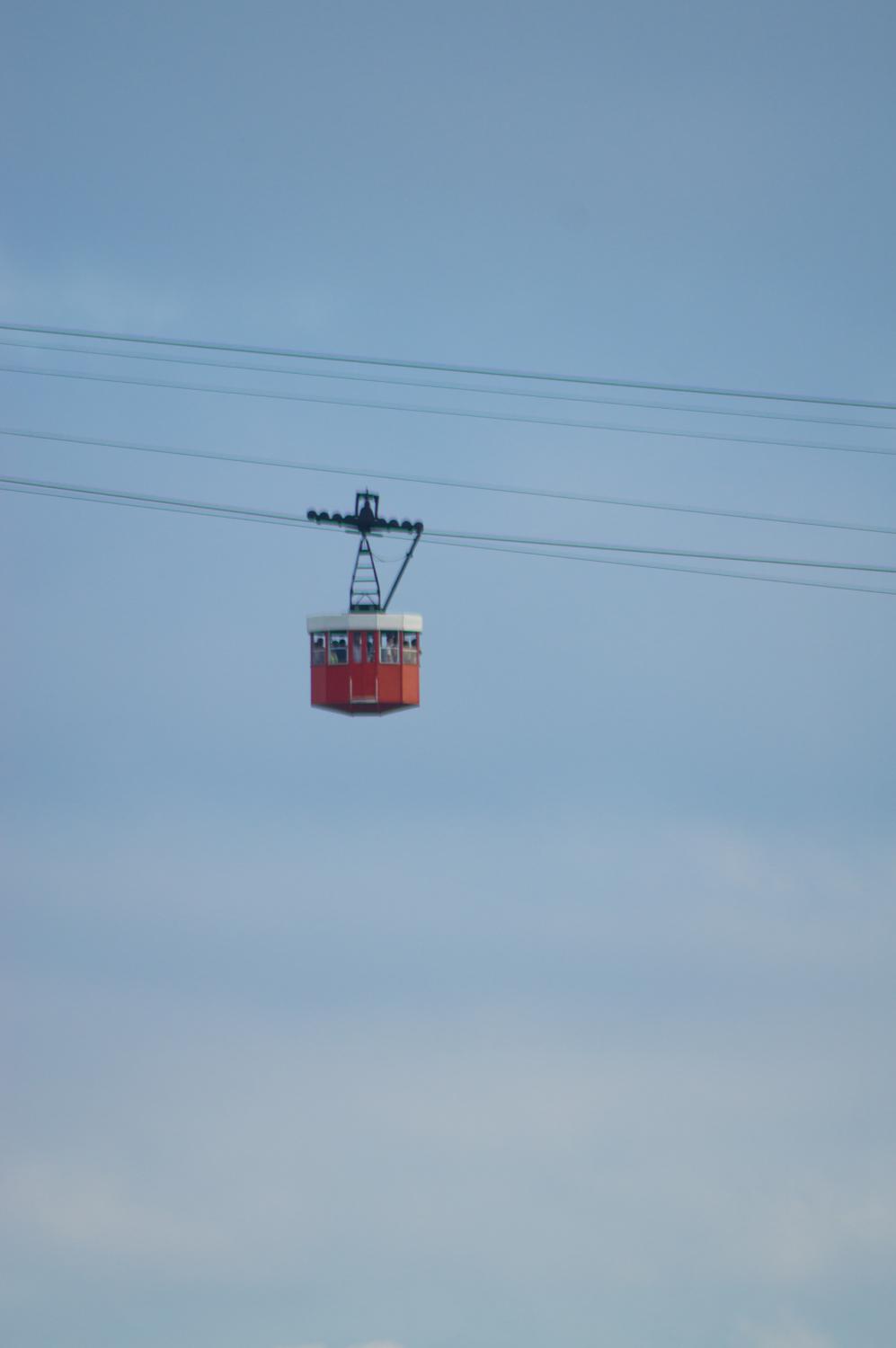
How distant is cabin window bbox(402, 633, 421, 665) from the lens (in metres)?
50.6

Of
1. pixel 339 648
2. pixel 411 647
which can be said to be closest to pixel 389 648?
pixel 411 647

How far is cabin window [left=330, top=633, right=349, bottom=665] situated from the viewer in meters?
50.4

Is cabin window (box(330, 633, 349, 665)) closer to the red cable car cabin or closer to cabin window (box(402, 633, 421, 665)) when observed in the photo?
the red cable car cabin

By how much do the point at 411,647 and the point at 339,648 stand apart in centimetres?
198

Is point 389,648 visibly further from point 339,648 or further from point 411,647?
point 339,648

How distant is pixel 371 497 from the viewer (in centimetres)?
4741

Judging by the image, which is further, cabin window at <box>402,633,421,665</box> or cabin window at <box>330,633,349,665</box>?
cabin window at <box>402,633,421,665</box>

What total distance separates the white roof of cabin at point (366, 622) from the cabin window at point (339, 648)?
5.9 inches

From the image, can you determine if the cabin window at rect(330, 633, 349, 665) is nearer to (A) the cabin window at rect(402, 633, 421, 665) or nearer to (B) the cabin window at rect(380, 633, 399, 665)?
(B) the cabin window at rect(380, 633, 399, 665)

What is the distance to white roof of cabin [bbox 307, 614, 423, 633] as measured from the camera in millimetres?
50344

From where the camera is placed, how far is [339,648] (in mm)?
50500

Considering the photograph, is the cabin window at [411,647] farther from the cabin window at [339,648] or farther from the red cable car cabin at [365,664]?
the cabin window at [339,648]

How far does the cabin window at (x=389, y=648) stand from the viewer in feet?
165

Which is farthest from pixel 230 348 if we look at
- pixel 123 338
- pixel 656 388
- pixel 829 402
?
pixel 829 402
